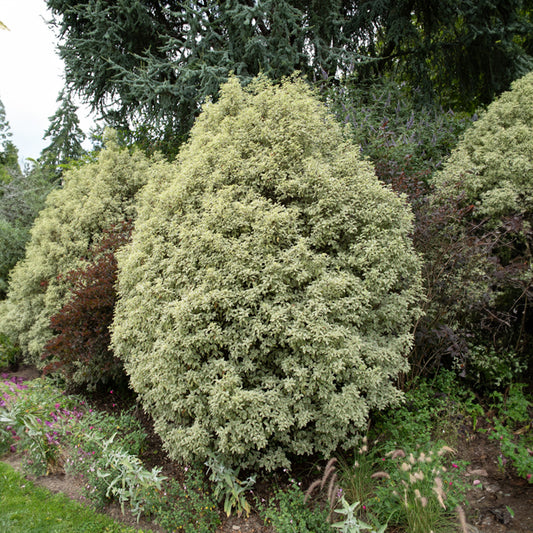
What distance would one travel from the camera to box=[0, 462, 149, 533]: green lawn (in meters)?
3.17

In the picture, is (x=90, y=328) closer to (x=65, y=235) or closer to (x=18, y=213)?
(x=65, y=235)

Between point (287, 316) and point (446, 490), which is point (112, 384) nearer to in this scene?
point (287, 316)

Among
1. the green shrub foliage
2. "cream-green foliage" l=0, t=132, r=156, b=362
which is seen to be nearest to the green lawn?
"cream-green foliage" l=0, t=132, r=156, b=362

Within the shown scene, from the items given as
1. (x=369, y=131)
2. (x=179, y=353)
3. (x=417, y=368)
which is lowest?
(x=417, y=368)

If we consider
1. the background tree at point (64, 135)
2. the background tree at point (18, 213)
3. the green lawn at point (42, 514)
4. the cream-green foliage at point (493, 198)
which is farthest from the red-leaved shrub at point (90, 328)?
the background tree at point (64, 135)

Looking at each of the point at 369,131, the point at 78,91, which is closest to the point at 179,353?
the point at 369,131

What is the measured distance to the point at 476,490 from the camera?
11.1ft

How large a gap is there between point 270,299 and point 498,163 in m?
3.84

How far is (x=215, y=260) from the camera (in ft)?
11.5

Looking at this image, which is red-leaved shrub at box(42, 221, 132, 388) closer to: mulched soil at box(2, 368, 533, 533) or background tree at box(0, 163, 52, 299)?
mulched soil at box(2, 368, 533, 533)

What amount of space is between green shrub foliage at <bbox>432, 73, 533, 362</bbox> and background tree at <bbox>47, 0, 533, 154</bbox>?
3160 mm

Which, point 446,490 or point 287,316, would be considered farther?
point 287,316

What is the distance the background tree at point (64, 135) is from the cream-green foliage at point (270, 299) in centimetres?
739

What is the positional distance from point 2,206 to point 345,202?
417 inches
